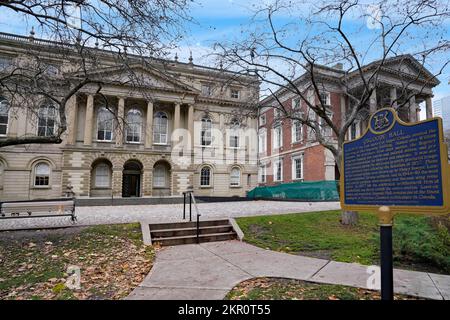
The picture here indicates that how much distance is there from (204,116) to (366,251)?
30.3 meters

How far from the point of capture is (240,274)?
4895 millimetres

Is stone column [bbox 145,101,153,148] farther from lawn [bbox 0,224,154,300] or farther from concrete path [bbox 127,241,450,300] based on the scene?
concrete path [bbox 127,241,450,300]

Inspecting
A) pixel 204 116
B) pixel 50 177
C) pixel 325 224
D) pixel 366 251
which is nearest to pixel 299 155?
pixel 204 116

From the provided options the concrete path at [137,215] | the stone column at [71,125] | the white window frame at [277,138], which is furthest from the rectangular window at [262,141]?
the concrete path at [137,215]

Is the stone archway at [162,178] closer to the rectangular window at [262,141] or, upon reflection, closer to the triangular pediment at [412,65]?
the rectangular window at [262,141]

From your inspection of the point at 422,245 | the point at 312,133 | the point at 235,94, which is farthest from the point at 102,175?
the point at 422,245

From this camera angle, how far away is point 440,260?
17.4 ft

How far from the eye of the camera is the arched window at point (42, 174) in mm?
28250

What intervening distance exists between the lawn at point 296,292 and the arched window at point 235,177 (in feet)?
103

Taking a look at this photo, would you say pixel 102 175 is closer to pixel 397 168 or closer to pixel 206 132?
pixel 206 132

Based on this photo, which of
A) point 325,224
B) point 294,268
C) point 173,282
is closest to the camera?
point 173,282

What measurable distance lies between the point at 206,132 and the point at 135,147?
9.24 meters
